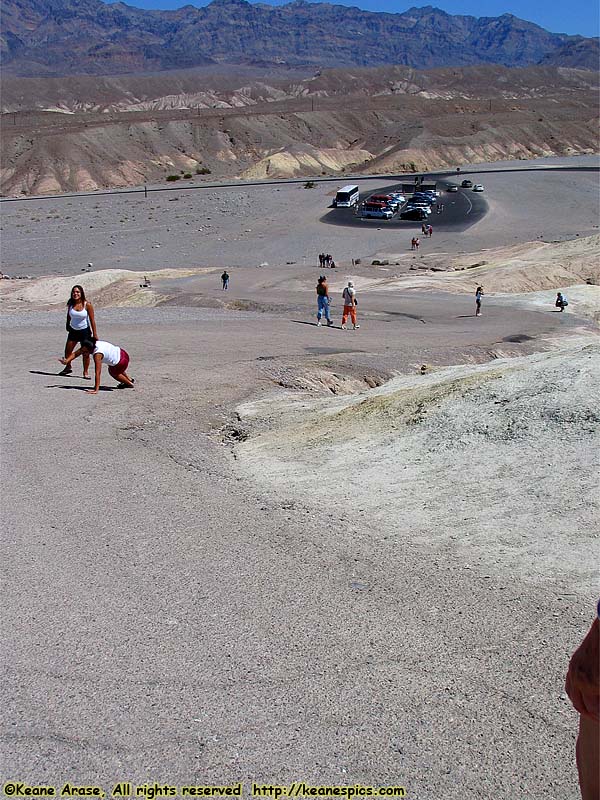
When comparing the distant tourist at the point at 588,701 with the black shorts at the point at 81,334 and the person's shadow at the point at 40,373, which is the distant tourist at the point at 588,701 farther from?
the person's shadow at the point at 40,373

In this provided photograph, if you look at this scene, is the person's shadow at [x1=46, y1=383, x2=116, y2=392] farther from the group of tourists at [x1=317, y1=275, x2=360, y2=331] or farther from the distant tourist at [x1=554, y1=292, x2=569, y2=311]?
the distant tourist at [x1=554, y1=292, x2=569, y2=311]

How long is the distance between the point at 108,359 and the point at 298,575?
851cm

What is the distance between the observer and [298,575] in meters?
6.79

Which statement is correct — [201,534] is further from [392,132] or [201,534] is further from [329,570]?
[392,132]

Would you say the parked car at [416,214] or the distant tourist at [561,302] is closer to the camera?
the distant tourist at [561,302]

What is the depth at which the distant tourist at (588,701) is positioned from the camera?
2840mm

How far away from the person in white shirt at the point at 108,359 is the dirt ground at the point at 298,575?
0.35 metres

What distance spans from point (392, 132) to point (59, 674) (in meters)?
141

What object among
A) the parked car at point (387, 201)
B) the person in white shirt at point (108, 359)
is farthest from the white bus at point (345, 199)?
the person in white shirt at point (108, 359)

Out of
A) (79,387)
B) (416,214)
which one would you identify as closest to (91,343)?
(79,387)

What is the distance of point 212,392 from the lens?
15.0 metres

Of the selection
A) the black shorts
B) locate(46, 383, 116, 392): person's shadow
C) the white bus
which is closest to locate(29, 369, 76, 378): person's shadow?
locate(46, 383, 116, 392): person's shadow

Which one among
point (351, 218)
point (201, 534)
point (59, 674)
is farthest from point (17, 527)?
point (351, 218)

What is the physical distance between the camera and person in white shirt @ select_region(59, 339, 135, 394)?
14.3 metres
